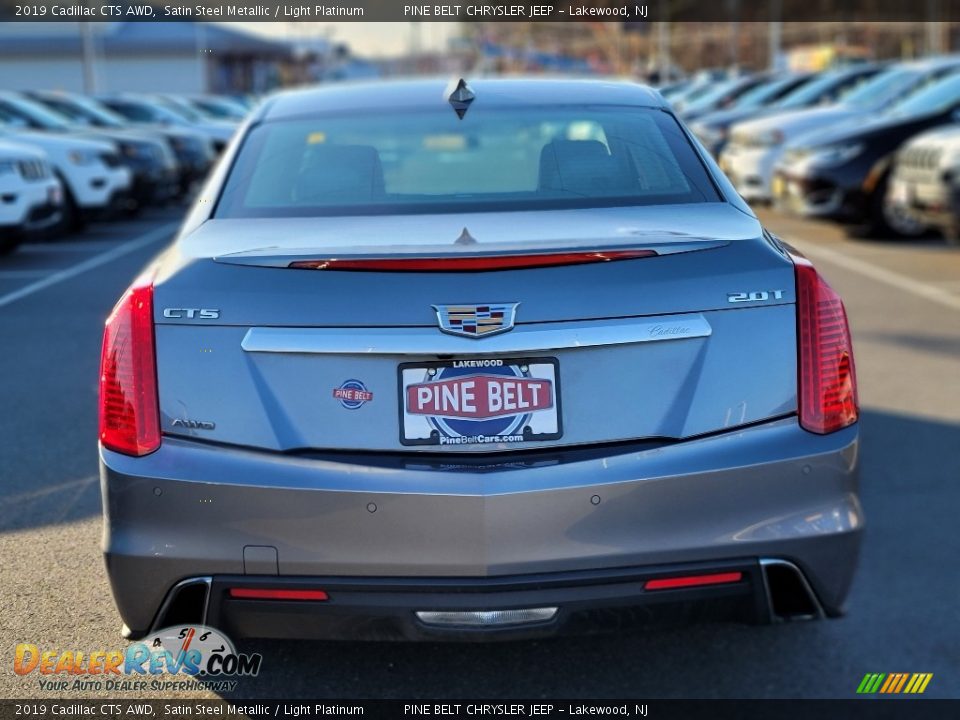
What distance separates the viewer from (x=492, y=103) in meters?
4.27

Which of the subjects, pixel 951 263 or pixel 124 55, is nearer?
pixel 951 263

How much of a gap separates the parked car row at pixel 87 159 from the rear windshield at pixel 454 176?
8743 millimetres

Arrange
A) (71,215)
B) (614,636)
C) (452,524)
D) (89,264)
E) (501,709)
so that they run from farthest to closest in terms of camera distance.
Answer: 1. (71,215)
2. (89,264)
3. (614,636)
4. (501,709)
5. (452,524)

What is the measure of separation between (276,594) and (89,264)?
1055 centimetres

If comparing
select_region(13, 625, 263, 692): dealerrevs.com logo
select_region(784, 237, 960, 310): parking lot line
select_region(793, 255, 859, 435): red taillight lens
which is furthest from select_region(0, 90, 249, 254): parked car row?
select_region(793, 255, 859, 435): red taillight lens

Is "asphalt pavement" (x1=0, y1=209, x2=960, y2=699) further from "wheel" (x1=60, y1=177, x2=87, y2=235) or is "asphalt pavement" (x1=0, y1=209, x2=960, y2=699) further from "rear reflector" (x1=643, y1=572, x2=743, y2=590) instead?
"wheel" (x1=60, y1=177, x2=87, y2=235)

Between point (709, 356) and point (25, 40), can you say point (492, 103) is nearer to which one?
point (709, 356)

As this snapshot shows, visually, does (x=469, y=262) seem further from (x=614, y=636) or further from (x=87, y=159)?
(x=87, y=159)

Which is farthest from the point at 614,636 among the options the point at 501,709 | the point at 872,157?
the point at 872,157

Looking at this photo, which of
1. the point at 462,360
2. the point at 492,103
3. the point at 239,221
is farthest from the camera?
the point at 492,103

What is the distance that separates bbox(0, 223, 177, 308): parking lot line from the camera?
1079cm

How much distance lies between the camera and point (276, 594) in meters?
2.95

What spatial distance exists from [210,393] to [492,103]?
5.58ft

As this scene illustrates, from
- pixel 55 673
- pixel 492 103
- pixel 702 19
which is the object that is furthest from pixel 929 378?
pixel 702 19
